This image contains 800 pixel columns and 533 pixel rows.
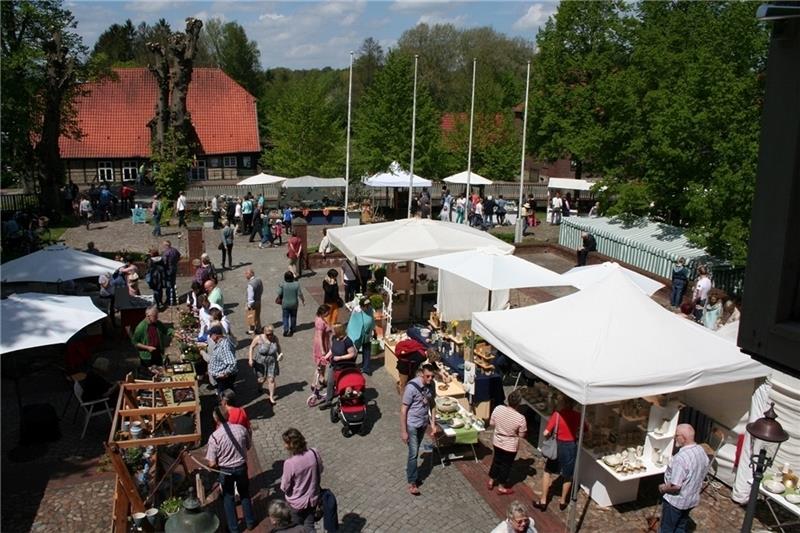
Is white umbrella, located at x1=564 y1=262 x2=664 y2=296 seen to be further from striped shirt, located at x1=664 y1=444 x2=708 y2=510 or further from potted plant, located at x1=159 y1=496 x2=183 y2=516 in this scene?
potted plant, located at x1=159 y1=496 x2=183 y2=516

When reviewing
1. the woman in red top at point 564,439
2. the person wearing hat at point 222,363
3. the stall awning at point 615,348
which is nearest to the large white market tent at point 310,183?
the person wearing hat at point 222,363

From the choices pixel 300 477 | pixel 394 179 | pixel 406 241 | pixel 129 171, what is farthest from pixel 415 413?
pixel 129 171

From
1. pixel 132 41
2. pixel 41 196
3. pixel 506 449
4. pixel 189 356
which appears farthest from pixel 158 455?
pixel 132 41

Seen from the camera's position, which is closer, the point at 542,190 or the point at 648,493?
the point at 648,493

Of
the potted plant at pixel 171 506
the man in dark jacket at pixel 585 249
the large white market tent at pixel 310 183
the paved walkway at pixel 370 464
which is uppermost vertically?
the large white market tent at pixel 310 183

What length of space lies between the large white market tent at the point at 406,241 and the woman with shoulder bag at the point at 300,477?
6.94 meters

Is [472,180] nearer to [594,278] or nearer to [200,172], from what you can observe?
[594,278]

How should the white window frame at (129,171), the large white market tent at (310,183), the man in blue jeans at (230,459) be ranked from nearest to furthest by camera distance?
the man in blue jeans at (230,459) → the large white market tent at (310,183) → the white window frame at (129,171)

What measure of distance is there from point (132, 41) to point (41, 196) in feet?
182

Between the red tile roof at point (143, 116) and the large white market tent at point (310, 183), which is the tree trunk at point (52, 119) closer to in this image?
the large white market tent at point (310, 183)

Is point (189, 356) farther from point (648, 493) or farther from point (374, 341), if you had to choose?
point (648, 493)

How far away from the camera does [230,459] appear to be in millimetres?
7426

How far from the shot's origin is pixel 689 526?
27.1 feet

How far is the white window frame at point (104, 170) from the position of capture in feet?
147
